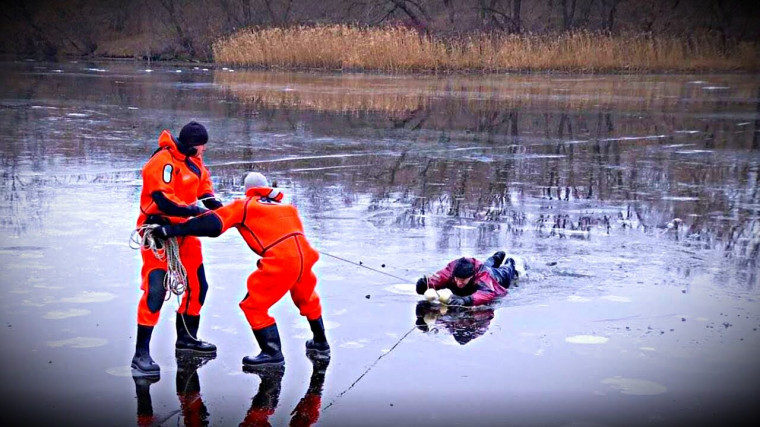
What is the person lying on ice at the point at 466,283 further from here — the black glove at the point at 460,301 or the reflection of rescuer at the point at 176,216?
the reflection of rescuer at the point at 176,216

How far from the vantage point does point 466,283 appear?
8.06m

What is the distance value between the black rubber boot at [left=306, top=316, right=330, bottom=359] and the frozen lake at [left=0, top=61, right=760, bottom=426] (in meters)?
0.11

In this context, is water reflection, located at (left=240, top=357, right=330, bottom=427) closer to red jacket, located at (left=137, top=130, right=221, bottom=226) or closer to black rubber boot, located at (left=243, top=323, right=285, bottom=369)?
black rubber boot, located at (left=243, top=323, right=285, bottom=369)

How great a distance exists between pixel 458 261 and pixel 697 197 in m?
5.70

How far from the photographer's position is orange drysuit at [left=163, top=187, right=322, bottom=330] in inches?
251

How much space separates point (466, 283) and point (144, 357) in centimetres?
274

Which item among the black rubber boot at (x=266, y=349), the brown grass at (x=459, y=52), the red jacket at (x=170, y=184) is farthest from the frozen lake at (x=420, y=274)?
the brown grass at (x=459, y=52)

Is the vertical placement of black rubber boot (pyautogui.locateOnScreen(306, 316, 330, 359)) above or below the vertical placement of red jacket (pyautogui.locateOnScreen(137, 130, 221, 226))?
below

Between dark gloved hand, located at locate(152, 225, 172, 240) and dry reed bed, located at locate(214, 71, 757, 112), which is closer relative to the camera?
dark gloved hand, located at locate(152, 225, 172, 240)

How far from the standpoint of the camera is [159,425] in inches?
215

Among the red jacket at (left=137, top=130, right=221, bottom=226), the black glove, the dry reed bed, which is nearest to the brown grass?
the dry reed bed

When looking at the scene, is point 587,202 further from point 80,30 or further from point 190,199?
point 80,30

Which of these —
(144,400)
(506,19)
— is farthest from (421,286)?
(506,19)

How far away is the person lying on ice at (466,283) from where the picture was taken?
7.91 m
